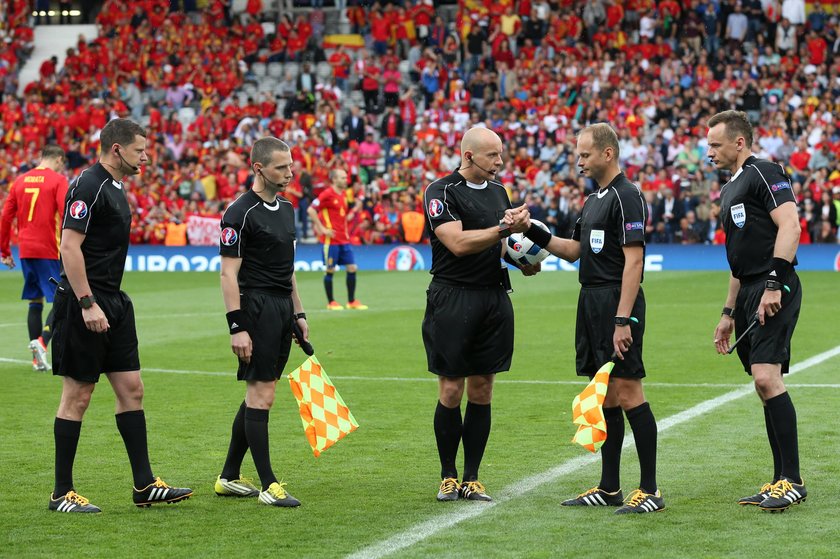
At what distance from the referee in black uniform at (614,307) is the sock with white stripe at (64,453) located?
104 inches

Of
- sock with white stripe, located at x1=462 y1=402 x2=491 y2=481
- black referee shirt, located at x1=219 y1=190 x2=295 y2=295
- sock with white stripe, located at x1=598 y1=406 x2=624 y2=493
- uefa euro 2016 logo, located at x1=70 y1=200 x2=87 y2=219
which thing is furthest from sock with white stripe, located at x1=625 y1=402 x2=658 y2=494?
uefa euro 2016 logo, located at x1=70 y1=200 x2=87 y2=219

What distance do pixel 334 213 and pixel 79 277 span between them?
12.9 meters

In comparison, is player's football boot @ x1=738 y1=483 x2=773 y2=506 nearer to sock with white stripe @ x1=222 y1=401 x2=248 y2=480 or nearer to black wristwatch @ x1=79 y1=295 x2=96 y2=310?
sock with white stripe @ x1=222 y1=401 x2=248 y2=480

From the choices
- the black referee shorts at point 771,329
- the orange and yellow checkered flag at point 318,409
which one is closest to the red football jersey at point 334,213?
the orange and yellow checkered flag at point 318,409

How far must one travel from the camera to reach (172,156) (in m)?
34.7

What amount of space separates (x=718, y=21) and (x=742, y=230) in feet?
92.2

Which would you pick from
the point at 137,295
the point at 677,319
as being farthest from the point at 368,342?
the point at 137,295

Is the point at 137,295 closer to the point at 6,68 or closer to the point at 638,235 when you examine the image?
the point at 638,235

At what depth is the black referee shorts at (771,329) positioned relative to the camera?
6938 millimetres

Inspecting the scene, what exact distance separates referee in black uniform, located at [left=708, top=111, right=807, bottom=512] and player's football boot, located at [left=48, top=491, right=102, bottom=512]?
3.40 metres

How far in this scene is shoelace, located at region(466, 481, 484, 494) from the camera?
712cm

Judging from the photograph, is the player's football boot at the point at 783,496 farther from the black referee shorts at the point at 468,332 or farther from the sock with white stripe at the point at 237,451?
the sock with white stripe at the point at 237,451

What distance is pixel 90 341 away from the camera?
6957mm

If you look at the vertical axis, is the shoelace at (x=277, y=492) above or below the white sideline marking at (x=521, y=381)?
above
